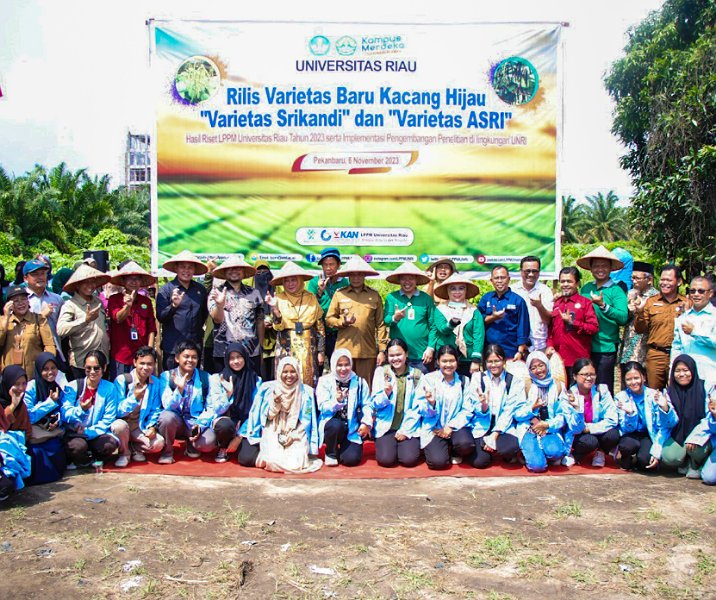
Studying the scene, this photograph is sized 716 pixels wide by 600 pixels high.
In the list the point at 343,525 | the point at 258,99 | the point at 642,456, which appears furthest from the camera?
the point at 258,99

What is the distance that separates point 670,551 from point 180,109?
21.1 ft

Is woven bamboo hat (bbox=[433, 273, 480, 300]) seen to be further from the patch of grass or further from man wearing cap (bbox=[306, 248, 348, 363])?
the patch of grass

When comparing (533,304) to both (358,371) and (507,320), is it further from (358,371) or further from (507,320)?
(358,371)

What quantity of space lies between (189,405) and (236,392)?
41 centimetres

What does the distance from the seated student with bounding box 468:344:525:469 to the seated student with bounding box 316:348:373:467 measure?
91 centimetres

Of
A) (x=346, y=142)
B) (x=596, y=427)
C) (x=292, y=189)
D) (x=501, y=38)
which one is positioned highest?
(x=501, y=38)

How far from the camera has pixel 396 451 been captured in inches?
237

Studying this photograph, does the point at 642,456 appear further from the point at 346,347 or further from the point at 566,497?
the point at 346,347

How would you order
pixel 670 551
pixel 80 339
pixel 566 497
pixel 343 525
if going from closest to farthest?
pixel 670 551
pixel 343 525
pixel 566 497
pixel 80 339

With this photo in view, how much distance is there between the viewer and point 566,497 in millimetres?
5035

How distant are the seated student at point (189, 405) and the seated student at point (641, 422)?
3.33 meters

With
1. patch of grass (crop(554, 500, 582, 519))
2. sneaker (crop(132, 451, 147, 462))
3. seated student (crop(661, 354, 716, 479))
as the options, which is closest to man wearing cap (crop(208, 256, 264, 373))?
sneaker (crop(132, 451, 147, 462))

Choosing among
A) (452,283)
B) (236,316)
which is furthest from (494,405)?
(236,316)

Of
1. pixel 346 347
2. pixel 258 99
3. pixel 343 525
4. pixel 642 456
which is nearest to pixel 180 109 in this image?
pixel 258 99
